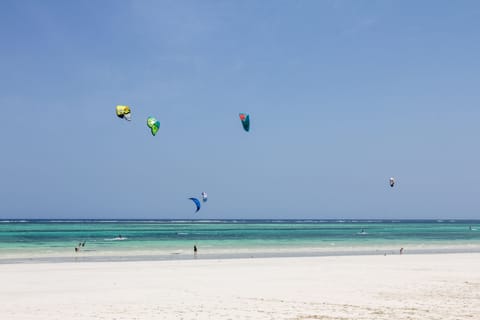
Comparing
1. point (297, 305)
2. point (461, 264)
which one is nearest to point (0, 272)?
point (297, 305)

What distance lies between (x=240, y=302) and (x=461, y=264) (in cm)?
1704

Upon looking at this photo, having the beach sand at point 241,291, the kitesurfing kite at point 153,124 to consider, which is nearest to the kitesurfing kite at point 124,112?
the kitesurfing kite at point 153,124

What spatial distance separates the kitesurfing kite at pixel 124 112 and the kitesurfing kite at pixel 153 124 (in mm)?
1382

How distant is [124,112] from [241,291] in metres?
12.5

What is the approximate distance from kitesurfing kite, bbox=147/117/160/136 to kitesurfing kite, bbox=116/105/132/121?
1382 millimetres

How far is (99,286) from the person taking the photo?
18734 mm

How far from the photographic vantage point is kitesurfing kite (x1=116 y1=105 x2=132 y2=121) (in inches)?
1047

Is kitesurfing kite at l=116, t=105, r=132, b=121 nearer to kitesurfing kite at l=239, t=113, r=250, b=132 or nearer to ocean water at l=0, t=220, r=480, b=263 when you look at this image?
kitesurfing kite at l=239, t=113, r=250, b=132

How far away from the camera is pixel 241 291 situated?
17531 mm

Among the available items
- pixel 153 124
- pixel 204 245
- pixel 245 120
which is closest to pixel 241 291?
pixel 245 120

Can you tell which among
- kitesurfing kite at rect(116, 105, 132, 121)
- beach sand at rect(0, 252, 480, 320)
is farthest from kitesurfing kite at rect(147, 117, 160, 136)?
beach sand at rect(0, 252, 480, 320)

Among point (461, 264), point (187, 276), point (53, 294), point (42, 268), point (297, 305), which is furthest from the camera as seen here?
point (461, 264)

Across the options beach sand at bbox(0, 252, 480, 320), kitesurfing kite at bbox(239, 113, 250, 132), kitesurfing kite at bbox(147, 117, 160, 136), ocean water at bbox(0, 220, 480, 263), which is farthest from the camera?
ocean water at bbox(0, 220, 480, 263)

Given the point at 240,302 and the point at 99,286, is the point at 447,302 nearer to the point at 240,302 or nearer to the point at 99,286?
the point at 240,302
